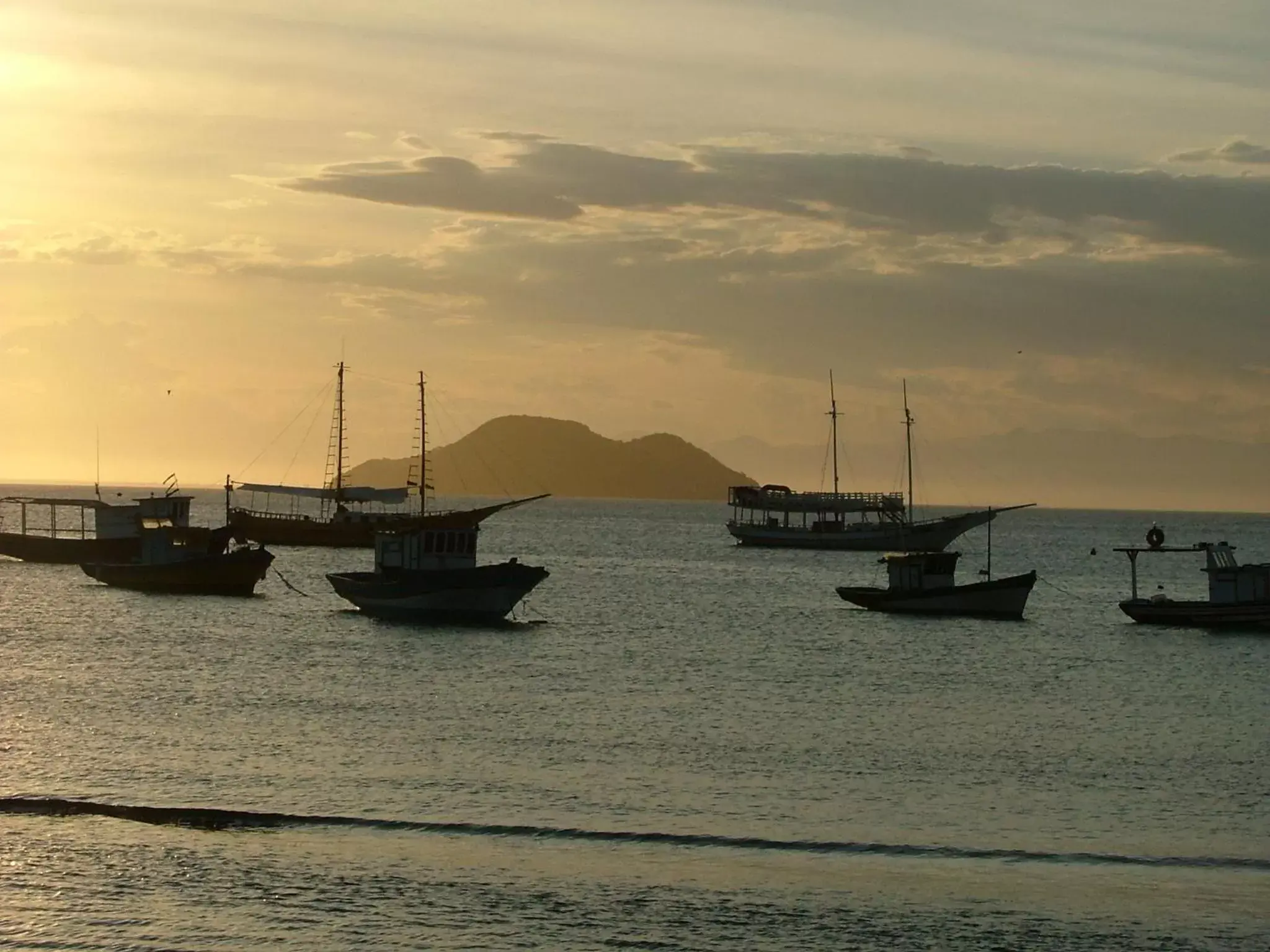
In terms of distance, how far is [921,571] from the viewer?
8094 cm

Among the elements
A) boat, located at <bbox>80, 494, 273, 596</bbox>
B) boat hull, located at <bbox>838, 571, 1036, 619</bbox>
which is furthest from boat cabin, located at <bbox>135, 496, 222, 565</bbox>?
boat hull, located at <bbox>838, 571, 1036, 619</bbox>

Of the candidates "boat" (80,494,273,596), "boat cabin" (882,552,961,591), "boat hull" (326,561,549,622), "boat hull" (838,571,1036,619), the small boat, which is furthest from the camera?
"boat" (80,494,273,596)

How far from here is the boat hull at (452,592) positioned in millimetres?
69188

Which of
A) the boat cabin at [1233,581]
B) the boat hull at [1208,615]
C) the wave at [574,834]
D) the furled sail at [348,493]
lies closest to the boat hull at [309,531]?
the furled sail at [348,493]

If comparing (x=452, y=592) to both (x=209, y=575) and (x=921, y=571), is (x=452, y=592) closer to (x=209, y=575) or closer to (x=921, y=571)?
(x=209, y=575)

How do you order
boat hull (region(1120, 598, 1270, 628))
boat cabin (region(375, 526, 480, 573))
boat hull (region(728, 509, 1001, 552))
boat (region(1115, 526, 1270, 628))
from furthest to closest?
boat hull (region(728, 509, 1001, 552)), boat hull (region(1120, 598, 1270, 628)), boat (region(1115, 526, 1270, 628)), boat cabin (region(375, 526, 480, 573))

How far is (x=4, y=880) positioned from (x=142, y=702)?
68.7ft

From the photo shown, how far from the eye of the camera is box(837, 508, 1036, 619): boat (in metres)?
79.6

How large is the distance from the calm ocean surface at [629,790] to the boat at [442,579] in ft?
6.80

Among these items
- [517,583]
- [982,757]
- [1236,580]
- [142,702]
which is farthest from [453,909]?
[1236,580]

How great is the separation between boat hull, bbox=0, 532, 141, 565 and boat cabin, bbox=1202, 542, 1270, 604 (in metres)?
62.6

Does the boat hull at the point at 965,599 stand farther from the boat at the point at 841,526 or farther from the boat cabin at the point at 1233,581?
the boat at the point at 841,526

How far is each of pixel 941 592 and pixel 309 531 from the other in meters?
90.0

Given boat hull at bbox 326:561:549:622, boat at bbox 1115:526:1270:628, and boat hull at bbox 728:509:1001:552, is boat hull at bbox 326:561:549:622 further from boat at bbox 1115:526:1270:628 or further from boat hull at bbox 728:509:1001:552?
boat hull at bbox 728:509:1001:552
